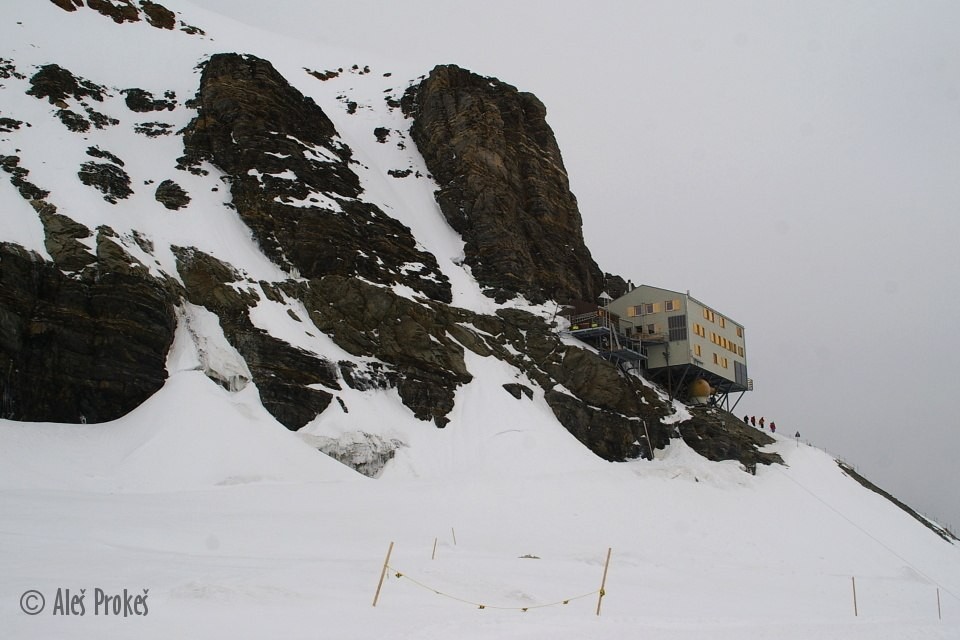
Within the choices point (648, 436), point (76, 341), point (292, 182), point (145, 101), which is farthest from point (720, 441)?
point (145, 101)

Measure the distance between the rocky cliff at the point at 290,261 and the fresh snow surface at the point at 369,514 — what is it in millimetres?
535

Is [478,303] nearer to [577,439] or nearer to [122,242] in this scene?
[577,439]

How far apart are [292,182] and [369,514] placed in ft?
87.9

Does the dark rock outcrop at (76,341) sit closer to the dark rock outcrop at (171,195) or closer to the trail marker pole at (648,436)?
the dark rock outcrop at (171,195)

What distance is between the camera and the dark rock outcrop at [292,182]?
128 feet

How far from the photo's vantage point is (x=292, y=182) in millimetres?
42438

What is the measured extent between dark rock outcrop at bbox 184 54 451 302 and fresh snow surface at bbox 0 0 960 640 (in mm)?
1688

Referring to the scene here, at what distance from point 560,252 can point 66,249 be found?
1400 inches

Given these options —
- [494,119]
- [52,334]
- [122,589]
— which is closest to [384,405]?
[52,334]

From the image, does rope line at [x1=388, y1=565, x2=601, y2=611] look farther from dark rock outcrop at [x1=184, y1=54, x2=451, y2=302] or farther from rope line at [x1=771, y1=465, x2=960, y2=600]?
dark rock outcrop at [x1=184, y1=54, x2=451, y2=302]

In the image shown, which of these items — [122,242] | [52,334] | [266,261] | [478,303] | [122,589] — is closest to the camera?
[122,589]

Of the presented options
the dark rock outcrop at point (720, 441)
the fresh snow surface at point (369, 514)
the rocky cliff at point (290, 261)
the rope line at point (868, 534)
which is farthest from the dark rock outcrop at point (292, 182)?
the rope line at point (868, 534)

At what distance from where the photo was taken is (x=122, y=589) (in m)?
10.6

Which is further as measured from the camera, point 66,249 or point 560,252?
point 560,252
